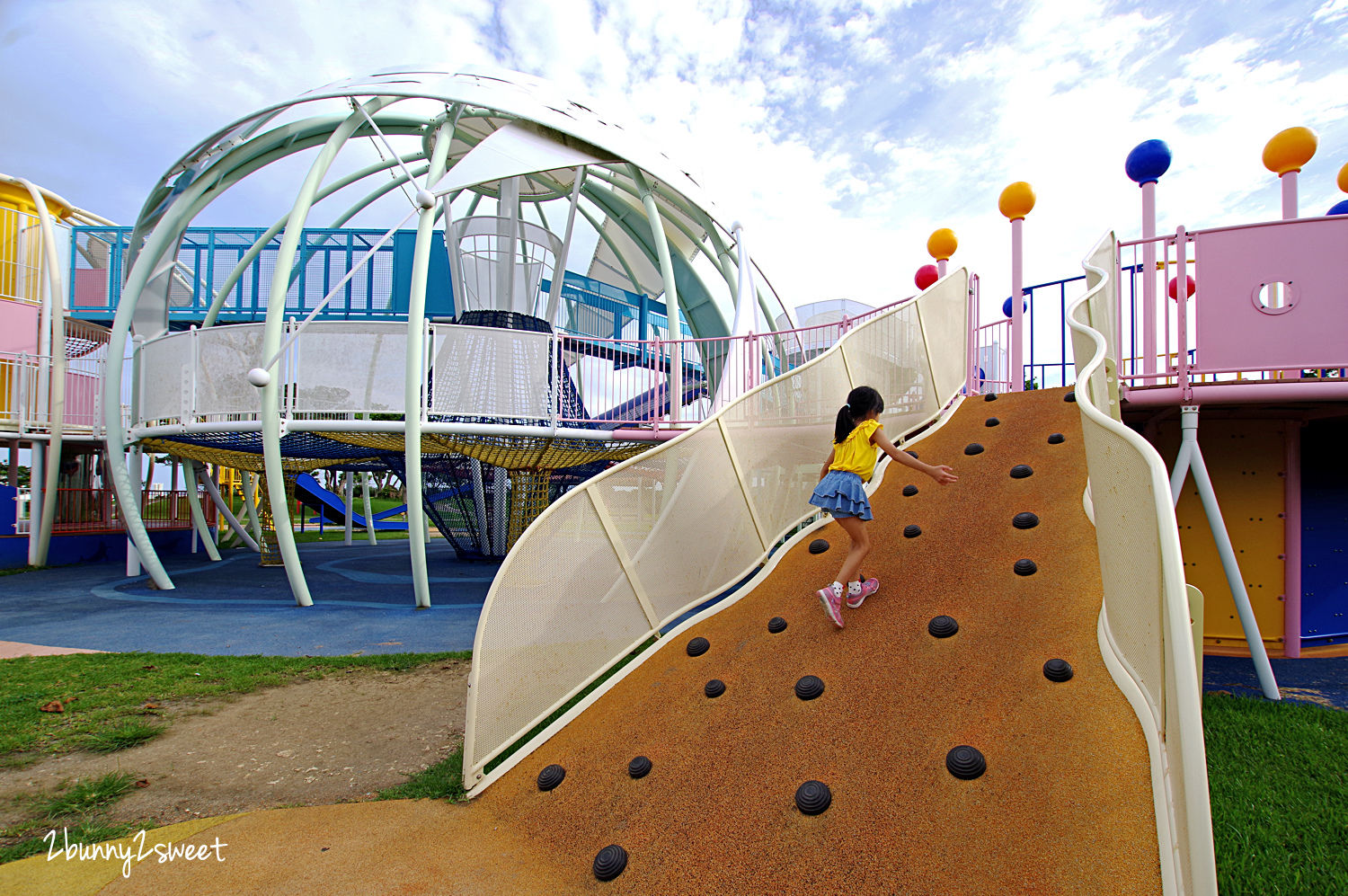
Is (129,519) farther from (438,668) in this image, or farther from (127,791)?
(127,791)

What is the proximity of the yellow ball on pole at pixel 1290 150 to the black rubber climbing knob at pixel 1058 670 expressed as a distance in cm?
785

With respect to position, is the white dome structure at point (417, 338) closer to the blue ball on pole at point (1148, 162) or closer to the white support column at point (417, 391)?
the white support column at point (417, 391)

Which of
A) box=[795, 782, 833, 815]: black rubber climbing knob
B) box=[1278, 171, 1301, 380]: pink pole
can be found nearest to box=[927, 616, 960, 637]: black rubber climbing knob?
box=[795, 782, 833, 815]: black rubber climbing knob

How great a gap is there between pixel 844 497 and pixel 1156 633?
209 cm

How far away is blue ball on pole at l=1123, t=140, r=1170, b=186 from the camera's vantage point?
24.5 feet

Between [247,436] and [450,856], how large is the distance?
31.7 ft

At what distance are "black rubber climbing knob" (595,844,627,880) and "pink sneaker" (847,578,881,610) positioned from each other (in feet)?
6.79

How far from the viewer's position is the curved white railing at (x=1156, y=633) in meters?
1.80

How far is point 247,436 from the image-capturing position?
1060cm

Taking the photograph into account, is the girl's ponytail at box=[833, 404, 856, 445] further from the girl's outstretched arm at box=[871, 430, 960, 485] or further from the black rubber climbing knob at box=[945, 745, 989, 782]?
the black rubber climbing knob at box=[945, 745, 989, 782]

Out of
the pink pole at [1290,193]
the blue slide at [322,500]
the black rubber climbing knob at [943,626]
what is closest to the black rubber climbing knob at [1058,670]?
the black rubber climbing knob at [943,626]

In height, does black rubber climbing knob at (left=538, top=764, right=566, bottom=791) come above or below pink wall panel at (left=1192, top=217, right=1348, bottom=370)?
below

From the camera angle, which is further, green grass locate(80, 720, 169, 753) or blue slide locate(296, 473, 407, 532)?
blue slide locate(296, 473, 407, 532)

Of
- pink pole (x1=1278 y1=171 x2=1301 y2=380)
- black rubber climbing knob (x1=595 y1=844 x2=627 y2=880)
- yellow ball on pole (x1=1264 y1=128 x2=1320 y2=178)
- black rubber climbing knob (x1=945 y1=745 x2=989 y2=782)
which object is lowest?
black rubber climbing knob (x1=595 y1=844 x2=627 y2=880)
